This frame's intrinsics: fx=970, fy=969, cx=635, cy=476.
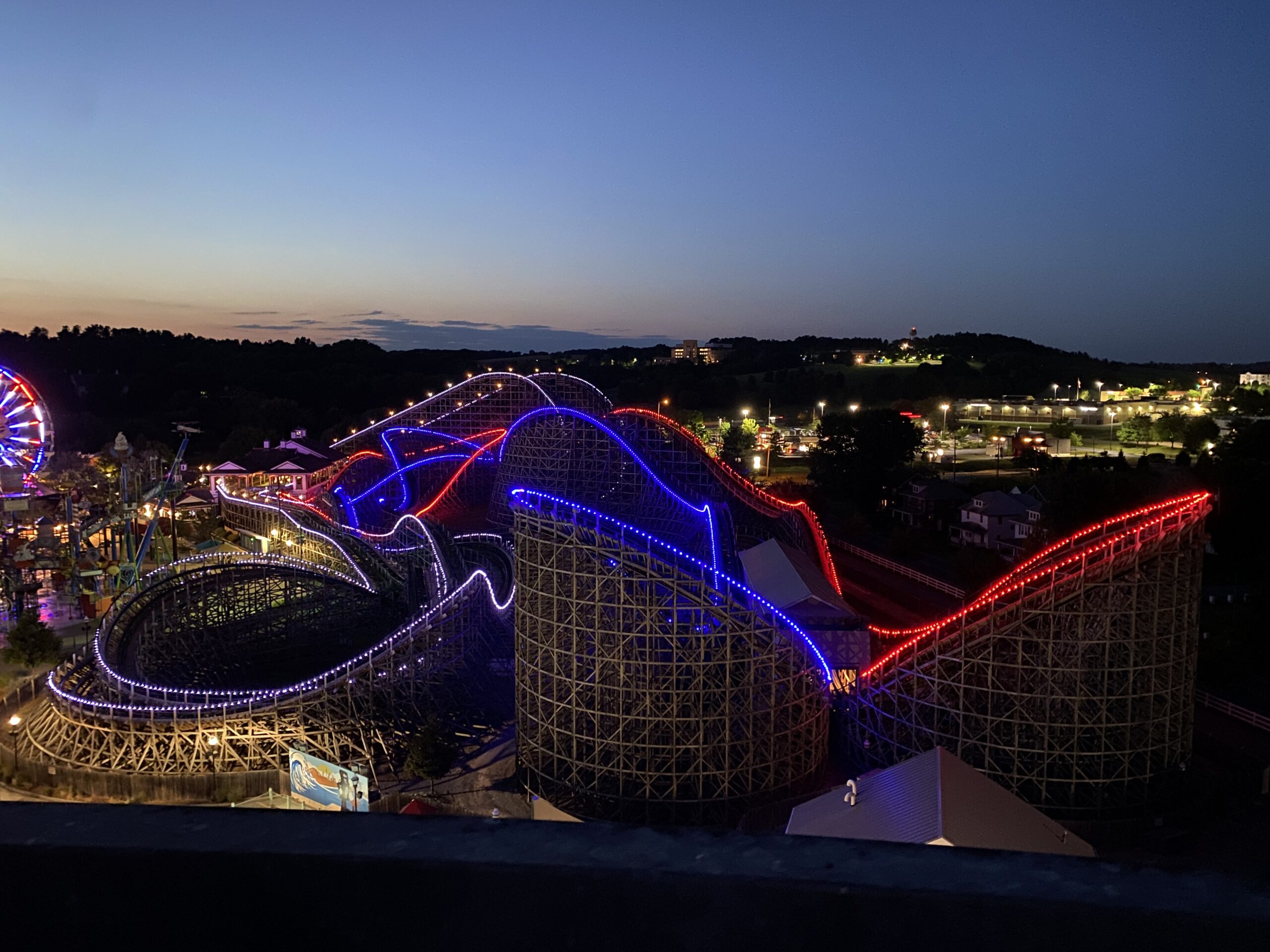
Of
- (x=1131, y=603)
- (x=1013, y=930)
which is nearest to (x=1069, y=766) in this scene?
(x=1131, y=603)

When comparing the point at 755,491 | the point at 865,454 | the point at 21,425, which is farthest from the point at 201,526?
the point at 865,454

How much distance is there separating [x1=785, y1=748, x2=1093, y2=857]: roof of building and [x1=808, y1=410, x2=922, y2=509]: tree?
1281 inches

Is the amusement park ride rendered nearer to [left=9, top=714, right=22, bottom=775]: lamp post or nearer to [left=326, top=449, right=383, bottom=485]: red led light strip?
[left=326, top=449, right=383, bottom=485]: red led light strip

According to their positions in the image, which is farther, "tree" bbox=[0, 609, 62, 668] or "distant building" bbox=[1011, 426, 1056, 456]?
"distant building" bbox=[1011, 426, 1056, 456]

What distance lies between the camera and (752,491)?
33.0 meters

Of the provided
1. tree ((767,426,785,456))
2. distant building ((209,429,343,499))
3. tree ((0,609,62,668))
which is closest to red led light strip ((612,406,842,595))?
distant building ((209,429,343,499))

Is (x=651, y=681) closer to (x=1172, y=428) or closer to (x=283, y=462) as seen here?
(x=283, y=462)

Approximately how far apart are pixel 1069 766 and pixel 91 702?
17.0m

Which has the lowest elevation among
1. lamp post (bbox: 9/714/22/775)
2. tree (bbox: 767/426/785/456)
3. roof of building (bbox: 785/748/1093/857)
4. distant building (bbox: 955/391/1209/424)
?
lamp post (bbox: 9/714/22/775)

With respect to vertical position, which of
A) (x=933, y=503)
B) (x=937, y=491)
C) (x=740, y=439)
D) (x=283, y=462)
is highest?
(x=740, y=439)

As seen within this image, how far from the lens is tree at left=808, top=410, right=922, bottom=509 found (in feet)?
147

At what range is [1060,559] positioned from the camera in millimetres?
16750

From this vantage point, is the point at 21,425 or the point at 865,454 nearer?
the point at 21,425

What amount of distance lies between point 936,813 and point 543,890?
37.0 ft
